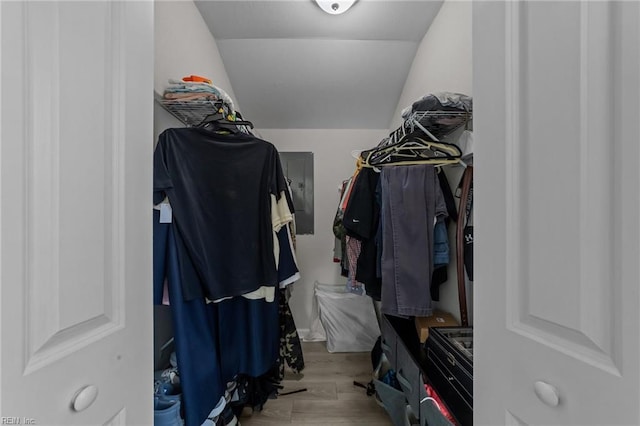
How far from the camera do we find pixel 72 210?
1.41ft

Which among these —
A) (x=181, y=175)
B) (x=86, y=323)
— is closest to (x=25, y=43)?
(x=86, y=323)

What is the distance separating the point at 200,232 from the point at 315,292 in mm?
1662

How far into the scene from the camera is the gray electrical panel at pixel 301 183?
102 inches

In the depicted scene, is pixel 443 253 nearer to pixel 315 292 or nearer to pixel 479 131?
pixel 479 131

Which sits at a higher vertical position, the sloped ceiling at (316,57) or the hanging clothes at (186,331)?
the sloped ceiling at (316,57)

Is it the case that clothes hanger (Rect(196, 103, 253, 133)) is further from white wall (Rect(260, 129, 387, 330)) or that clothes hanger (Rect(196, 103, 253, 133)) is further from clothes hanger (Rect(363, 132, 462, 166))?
white wall (Rect(260, 129, 387, 330))

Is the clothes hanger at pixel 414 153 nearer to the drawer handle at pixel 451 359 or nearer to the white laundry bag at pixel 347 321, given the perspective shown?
the drawer handle at pixel 451 359

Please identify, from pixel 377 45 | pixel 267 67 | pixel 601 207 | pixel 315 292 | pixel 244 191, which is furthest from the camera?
pixel 315 292

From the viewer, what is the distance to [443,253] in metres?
1.26

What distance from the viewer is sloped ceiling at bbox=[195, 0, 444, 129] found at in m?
1.69

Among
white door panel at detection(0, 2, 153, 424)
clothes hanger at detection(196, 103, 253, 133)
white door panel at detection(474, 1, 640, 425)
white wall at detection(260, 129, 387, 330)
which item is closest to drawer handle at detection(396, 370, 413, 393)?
white door panel at detection(474, 1, 640, 425)

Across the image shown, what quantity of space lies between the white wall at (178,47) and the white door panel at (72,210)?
2.74ft

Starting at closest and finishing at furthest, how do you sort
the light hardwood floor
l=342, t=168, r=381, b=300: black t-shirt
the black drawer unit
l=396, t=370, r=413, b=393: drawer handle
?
the black drawer unit, l=396, t=370, r=413, b=393: drawer handle, l=342, t=168, r=381, b=300: black t-shirt, the light hardwood floor

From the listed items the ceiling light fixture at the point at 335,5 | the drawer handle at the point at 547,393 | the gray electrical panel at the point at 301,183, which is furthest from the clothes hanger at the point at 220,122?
the drawer handle at the point at 547,393
